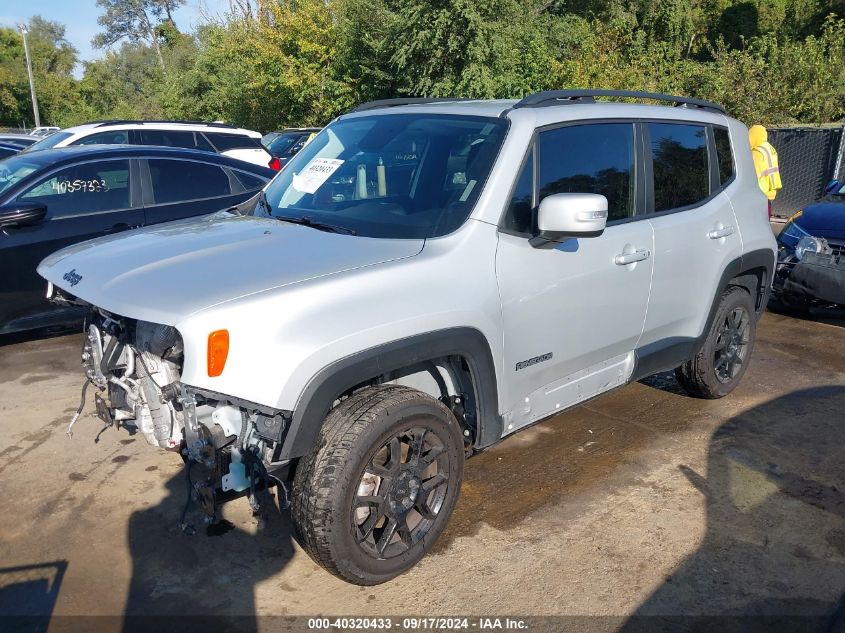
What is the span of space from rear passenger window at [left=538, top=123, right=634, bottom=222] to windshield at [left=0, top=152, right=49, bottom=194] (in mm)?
4456

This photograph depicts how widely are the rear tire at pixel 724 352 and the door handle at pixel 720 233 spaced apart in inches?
18.3

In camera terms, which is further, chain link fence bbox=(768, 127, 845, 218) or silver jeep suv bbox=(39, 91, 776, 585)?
chain link fence bbox=(768, 127, 845, 218)

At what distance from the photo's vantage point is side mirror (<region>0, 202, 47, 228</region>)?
5723mm

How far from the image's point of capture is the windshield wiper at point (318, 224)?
11.6ft

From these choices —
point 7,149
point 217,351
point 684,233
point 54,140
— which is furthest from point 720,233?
point 7,149

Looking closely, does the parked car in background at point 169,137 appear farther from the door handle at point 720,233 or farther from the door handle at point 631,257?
the door handle at point 631,257

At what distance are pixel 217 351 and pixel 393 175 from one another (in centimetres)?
152

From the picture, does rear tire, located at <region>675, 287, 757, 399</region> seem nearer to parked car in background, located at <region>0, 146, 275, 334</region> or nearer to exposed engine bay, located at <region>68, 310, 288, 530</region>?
exposed engine bay, located at <region>68, 310, 288, 530</region>

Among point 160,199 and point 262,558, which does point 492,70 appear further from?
point 262,558

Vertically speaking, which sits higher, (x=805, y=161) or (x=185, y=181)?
(x=185, y=181)

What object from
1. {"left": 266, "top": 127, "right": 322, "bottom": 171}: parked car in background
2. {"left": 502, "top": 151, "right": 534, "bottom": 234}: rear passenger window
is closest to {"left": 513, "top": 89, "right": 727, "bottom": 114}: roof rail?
{"left": 502, "top": 151, "right": 534, "bottom": 234}: rear passenger window

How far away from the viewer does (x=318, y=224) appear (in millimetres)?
3666

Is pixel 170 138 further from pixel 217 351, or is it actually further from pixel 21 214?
pixel 217 351

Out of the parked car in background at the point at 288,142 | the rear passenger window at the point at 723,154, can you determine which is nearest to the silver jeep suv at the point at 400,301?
the rear passenger window at the point at 723,154
